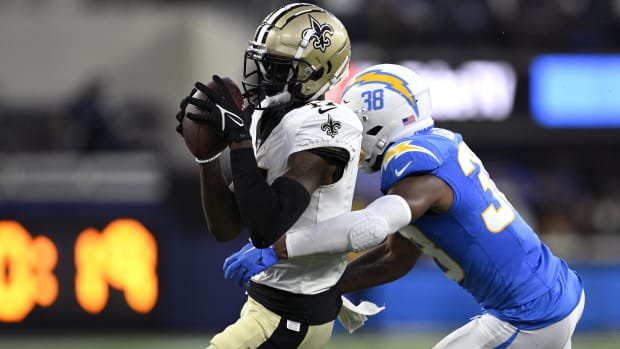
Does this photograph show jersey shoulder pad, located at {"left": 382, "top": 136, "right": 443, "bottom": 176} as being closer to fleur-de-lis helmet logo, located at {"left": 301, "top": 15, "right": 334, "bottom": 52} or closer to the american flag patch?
the american flag patch

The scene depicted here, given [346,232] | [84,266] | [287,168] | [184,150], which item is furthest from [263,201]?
[184,150]

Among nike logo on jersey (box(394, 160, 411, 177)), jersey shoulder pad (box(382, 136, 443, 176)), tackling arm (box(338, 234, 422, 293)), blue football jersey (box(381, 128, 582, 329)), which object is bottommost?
tackling arm (box(338, 234, 422, 293))

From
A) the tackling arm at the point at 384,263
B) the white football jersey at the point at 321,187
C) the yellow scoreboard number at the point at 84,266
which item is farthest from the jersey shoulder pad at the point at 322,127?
the yellow scoreboard number at the point at 84,266

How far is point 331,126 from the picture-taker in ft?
12.3

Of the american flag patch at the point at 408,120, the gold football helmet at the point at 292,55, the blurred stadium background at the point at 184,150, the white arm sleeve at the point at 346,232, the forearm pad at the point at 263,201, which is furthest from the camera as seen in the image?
the blurred stadium background at the point at 184,150

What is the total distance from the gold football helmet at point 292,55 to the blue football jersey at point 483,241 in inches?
15.3

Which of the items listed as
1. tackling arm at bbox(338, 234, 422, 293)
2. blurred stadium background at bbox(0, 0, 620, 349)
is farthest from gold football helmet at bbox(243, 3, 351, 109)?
blurred stadium background at bbox(0, 0, 620, 349)

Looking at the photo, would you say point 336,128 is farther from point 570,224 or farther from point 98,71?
point 98,71

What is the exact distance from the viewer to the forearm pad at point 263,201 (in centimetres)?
358

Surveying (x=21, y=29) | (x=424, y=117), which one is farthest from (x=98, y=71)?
(x=424, y=117)

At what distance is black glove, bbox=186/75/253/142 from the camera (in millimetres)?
3668

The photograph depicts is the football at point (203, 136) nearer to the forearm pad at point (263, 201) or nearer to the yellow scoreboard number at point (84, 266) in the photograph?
the forearm pad at point (263, 201)

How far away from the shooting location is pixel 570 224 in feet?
38.4

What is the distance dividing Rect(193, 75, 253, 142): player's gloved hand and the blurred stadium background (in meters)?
5.12
